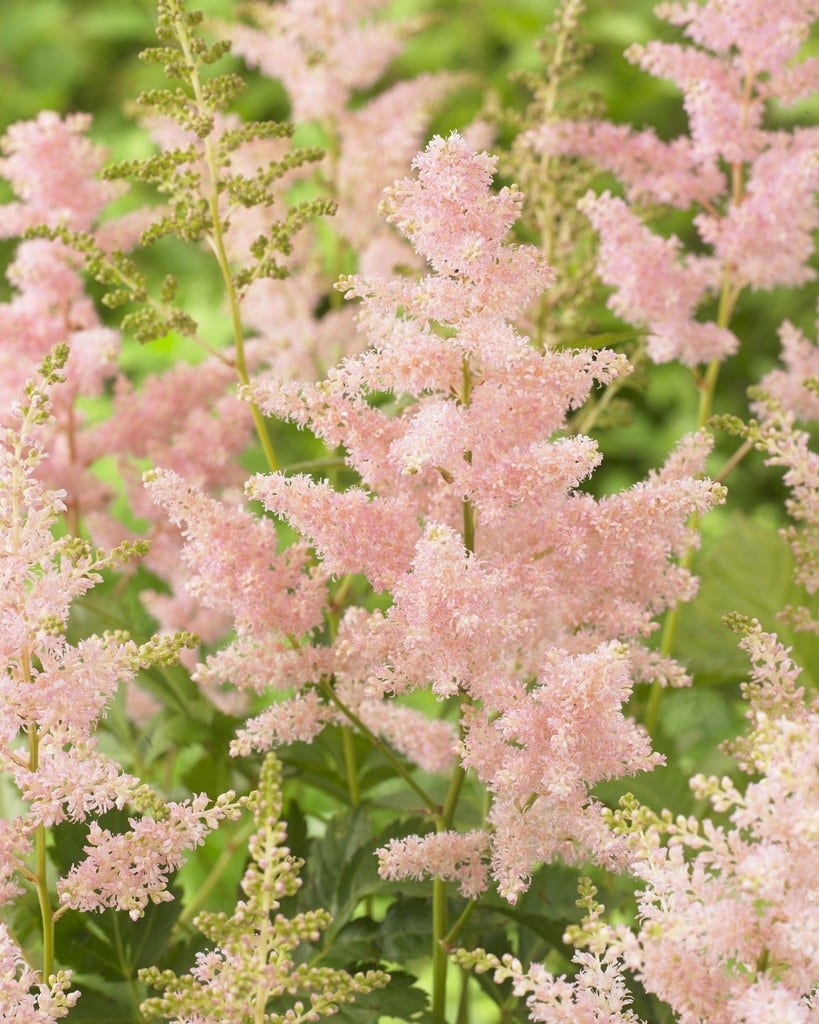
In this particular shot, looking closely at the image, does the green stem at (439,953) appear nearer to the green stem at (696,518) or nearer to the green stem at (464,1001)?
the green stem at (464,1001)

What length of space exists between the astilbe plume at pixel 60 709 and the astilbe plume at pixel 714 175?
0.48 metres

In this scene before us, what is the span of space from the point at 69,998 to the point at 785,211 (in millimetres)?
733

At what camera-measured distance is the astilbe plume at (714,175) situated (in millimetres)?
1037

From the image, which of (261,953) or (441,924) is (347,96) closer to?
(441,924)

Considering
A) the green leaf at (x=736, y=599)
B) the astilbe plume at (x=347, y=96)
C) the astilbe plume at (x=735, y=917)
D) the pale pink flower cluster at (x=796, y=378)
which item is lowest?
the astilbe plume at (x=735, y=917)

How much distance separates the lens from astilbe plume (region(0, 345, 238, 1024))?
676mm

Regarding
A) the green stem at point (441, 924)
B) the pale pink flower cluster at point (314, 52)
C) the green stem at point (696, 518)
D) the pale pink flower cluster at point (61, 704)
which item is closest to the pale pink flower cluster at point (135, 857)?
the pale pink flower cluster at point (61, 704)

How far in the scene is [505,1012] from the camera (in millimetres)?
914

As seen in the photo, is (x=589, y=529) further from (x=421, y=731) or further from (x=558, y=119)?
(x=558, y=119)

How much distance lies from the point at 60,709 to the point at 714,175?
2.23 feet

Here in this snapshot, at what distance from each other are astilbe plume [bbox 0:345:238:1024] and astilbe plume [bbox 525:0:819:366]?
0.48 metres

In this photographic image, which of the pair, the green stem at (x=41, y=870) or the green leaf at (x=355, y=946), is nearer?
the green stem at (x=41, y=870)

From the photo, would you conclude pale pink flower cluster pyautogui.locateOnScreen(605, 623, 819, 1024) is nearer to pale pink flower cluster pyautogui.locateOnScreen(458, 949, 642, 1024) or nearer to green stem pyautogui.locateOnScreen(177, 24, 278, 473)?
pale pink flower cluster pyautogui.locateOnScreen(458, 949, 642, 1024)

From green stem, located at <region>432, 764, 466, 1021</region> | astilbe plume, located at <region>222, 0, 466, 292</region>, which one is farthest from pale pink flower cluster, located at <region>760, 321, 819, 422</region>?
green stem, located at <region>432, 764, 466, 1021</region>
